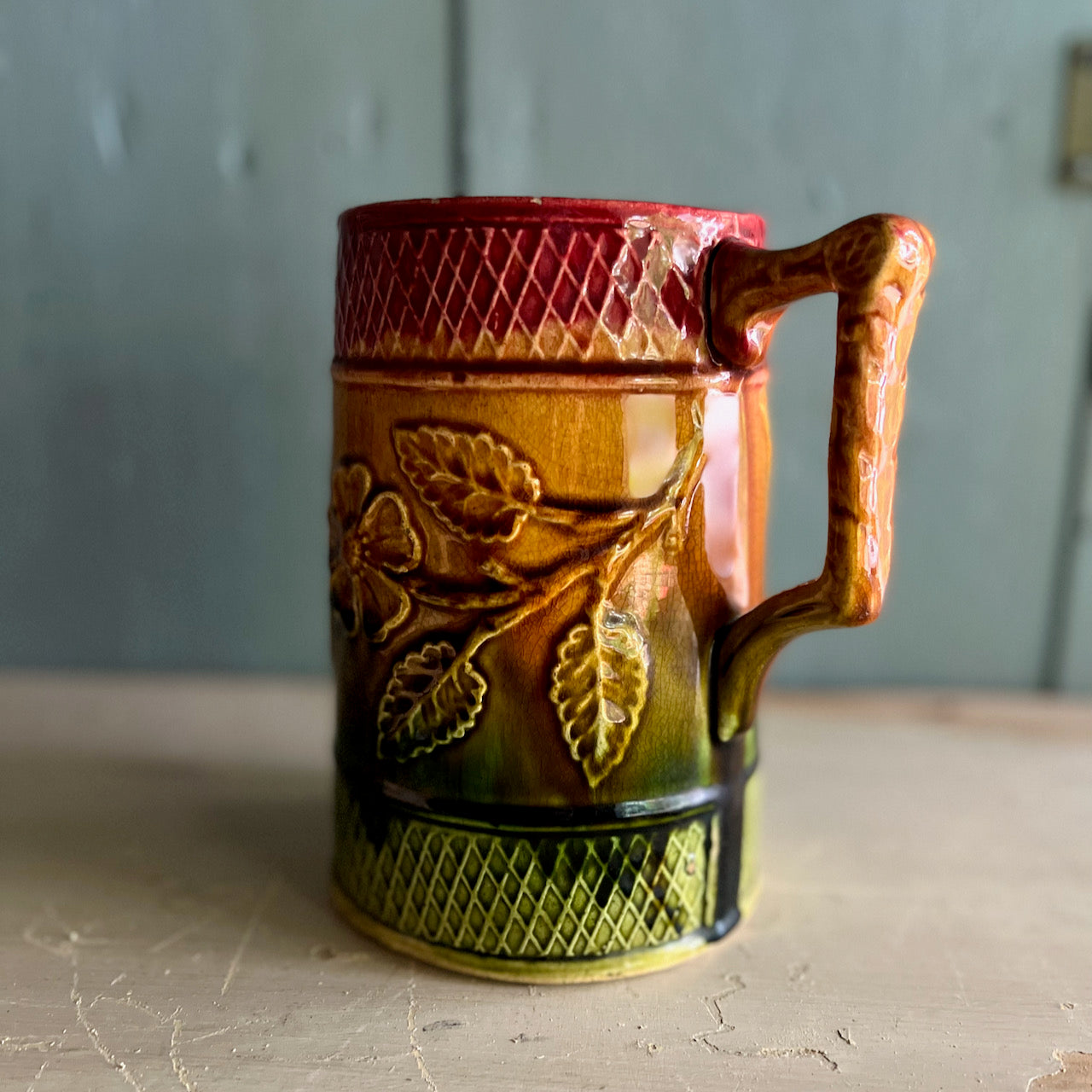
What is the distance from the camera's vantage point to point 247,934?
558mm

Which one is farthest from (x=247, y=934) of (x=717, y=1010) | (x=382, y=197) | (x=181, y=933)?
(x=382, y=197)

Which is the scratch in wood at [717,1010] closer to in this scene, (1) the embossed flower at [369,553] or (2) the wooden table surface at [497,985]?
(2) the wooden table surface at [497,985]

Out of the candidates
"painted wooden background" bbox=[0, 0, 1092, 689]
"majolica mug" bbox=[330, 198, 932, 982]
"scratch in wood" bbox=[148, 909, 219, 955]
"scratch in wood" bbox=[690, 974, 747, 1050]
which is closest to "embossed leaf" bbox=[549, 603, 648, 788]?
"majolica mug" bbox=[330, 198, 932, 982]

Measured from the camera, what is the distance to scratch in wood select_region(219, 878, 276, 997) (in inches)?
20.3

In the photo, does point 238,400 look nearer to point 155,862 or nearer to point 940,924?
point 155,862

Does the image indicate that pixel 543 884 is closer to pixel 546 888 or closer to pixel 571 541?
pixel 546 888

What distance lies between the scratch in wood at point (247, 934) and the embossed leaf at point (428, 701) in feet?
0.42

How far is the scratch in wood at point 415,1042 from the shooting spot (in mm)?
448

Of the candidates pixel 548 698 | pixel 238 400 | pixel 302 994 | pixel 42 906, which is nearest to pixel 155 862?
pixel 42 906

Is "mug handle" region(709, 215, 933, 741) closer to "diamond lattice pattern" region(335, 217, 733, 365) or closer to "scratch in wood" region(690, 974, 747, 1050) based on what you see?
"diamond lattice pattern" region(335, 217, 733, 365)

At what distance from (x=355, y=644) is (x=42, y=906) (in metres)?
0.23

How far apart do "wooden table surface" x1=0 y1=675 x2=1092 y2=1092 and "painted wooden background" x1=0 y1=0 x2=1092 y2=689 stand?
0.60 ft

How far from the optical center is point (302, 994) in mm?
505

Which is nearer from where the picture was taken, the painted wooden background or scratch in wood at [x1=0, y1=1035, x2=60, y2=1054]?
scratch in wood at [x1=0, y1=1035, x2=60, y2=1054]
